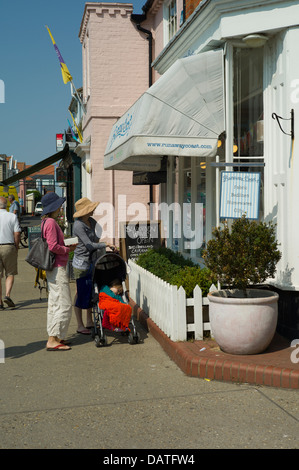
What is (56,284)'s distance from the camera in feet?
22.1

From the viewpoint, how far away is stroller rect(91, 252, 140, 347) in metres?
7.01

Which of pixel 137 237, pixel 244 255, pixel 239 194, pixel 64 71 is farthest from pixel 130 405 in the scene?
pixel 64 71

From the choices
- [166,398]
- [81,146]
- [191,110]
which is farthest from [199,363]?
[81,146]

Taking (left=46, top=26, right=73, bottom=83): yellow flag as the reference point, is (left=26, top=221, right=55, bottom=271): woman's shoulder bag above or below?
below

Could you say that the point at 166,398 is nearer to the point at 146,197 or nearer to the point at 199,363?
the point at 199,363

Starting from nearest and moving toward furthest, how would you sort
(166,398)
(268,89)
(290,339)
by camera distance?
(166,398) → (290,339) → (268,89)

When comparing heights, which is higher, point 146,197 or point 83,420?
point 146,197

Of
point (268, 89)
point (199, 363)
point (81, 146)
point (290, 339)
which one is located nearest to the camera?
point (199, 363)

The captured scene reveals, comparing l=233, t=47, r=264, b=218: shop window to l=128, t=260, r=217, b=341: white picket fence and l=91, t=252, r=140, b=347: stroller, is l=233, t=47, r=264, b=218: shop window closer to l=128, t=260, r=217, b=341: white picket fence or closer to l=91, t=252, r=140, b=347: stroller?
l=128, t=260, r=217, b=341: white picket fence

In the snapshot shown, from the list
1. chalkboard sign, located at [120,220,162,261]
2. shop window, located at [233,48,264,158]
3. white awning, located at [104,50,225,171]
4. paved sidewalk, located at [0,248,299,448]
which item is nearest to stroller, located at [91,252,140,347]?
paved sidewalk, located at [0,248,299,448]

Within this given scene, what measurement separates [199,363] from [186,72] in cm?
361

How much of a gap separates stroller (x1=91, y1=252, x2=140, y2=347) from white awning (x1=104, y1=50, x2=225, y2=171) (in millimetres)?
1422

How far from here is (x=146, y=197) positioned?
14.3 meters

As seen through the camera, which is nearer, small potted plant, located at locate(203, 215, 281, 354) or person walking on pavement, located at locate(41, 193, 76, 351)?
small potted plant, located at locate(203, 215, 281, 354)
